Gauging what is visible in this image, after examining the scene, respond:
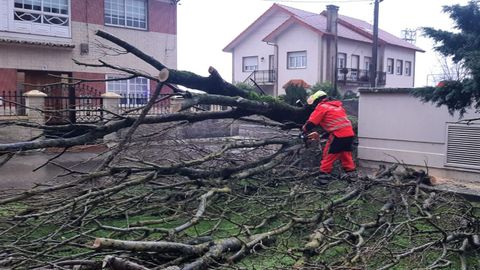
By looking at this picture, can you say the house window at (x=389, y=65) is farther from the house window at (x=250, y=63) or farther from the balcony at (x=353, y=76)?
the house window at (x=250, y=63)

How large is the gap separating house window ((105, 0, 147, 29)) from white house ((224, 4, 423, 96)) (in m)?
13.4

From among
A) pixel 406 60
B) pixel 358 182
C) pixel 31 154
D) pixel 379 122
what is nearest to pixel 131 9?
pixel 31 154

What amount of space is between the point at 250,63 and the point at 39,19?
21.8 meters

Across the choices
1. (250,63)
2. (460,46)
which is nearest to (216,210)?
(460,46)

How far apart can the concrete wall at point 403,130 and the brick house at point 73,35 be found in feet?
31.1

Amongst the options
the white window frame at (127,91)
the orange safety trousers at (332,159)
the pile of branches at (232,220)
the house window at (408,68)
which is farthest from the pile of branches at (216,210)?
the house window at (408,68)

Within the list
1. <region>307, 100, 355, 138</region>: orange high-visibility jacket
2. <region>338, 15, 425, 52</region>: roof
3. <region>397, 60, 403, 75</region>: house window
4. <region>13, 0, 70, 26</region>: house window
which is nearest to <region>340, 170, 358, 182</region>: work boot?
<region>307, 100, 355, 138</region>: orange high-visibility jacket

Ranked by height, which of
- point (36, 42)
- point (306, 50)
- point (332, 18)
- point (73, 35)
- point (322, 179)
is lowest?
point (322, 179)

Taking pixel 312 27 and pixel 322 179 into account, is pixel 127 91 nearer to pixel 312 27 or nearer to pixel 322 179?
pixel 322 179

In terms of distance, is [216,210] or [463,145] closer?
[216,210]

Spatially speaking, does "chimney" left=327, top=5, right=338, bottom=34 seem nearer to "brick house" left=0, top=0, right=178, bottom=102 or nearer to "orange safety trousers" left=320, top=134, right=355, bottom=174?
"brick house" left=0, top=0, right=178, bottom=102

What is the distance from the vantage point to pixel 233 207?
5.44 metres

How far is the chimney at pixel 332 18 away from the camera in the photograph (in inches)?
1240

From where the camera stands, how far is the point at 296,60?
33844 millimetres
